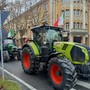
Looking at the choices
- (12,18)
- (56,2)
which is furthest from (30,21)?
(56,2)

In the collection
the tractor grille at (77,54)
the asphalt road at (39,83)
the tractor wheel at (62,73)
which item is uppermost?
the tractor grille at (77,54)

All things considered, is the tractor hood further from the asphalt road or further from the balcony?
the balcony

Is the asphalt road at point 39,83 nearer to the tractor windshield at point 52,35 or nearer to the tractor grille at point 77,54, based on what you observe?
the tractor grille at point 77,54

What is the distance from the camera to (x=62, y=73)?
330 inches

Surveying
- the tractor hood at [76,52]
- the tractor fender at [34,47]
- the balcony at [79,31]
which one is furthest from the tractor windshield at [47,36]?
the balcony at [79,31]

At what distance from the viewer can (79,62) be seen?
942cm

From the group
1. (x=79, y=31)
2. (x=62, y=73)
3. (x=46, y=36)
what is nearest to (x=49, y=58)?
(x=62, y=73)

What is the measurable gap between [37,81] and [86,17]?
4690 cm

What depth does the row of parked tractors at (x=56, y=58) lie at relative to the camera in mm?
8352

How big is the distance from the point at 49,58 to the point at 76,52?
3.62ft

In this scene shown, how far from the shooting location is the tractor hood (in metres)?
9.33

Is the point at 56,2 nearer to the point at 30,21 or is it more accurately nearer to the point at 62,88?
the point at 30,21

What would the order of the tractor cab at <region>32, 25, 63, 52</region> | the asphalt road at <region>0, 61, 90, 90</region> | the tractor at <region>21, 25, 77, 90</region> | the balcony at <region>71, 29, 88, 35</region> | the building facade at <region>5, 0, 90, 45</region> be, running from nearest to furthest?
the tractor at <region>21, 25, 77, 90</region>, the asphalt road at <region>0, 61, 90, 90</region>, the tractor cab at <region>32, 25, 63, 52</region>, the balcony at <region>71, 29, 88, 35</region>, the building facade at <region>5, 0, 90, 45</region>

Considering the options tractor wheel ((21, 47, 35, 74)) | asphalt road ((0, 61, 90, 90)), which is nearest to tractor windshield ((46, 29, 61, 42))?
tractor wheel ((21, 47, 35, 74))
